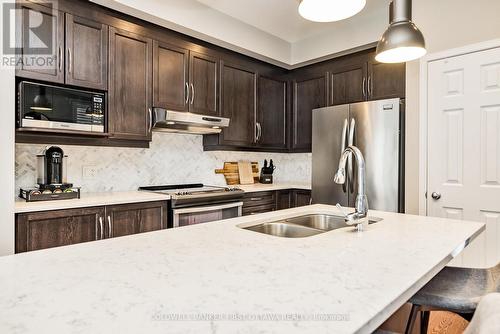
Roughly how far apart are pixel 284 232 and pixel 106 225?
1414 mm

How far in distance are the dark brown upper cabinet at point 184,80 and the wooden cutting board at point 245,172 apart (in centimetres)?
91

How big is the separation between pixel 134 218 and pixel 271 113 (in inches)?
88.6

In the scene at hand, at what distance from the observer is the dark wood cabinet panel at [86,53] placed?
2494 mm

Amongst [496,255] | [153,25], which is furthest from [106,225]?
[496,255]

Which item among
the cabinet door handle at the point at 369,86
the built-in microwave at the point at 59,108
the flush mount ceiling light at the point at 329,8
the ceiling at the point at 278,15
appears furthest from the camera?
the cabinet door handle at the point at 369,86

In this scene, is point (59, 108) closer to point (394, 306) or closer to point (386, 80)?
point (394, 306)

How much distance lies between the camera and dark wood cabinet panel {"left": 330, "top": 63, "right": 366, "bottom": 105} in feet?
11.7

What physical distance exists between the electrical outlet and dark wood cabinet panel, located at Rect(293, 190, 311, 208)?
86.3 inches

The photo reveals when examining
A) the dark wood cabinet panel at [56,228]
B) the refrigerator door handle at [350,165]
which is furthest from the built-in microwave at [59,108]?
the refrigerator door handle at [350,165]

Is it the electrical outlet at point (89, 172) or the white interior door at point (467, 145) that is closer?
the white interior door at point (467, 145)

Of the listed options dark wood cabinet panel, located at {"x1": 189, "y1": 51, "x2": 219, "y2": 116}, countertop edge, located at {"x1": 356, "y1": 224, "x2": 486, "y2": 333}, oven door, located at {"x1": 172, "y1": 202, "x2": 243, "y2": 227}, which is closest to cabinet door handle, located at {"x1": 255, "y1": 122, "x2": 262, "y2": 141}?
dark wood cabinet panel, located at {"x1": 189, "y1": 51, "x2": 219, "y2": 116}

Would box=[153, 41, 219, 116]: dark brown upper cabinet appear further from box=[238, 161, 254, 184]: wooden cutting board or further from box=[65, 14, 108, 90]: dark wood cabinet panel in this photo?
box=[238, 161, 254, 184]: wooden cutting board

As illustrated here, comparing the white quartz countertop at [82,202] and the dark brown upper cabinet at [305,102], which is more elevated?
the dark brown upper cabinet at [305,102]

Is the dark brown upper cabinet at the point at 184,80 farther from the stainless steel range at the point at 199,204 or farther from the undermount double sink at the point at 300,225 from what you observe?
the undermount double sink at the point at 300,225
